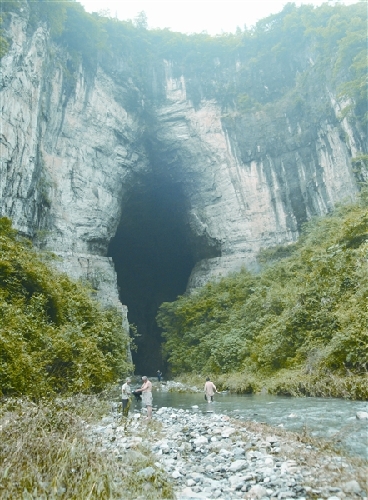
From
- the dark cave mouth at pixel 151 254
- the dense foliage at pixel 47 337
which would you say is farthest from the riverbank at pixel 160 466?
the dark cave mouth at pixel 151 254

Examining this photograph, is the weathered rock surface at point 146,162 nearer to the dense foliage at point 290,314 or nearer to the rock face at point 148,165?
the rock face at point 148,165

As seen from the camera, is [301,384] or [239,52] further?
[239,52]

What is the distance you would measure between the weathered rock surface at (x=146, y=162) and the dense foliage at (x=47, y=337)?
7115 mm

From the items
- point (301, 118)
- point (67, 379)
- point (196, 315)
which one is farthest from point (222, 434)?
point (301, 118)

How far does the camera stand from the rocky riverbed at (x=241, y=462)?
3199 mm

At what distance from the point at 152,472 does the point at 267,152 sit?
86.9 ft

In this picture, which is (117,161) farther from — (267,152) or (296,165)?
(296,165)

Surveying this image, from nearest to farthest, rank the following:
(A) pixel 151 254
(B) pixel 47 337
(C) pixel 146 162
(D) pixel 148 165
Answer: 1. (B) pixel 47 337
2. (C) pixel 146 162
3. (D) pixel 148 165
4. (A) pixel 151 254

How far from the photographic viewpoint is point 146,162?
2889 centimetres

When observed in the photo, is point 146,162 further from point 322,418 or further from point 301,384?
point 322,418

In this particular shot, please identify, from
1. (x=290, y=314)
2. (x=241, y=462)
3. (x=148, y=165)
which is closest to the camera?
(x=241, y=462)

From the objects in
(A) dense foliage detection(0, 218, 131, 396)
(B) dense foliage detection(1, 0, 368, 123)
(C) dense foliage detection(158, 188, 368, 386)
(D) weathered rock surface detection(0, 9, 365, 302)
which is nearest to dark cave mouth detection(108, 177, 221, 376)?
(D) weathered rock surface detection(0, 9, 365, 302)

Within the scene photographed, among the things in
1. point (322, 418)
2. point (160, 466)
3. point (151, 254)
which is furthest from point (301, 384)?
point (151, 254)

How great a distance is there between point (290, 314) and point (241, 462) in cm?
1032
